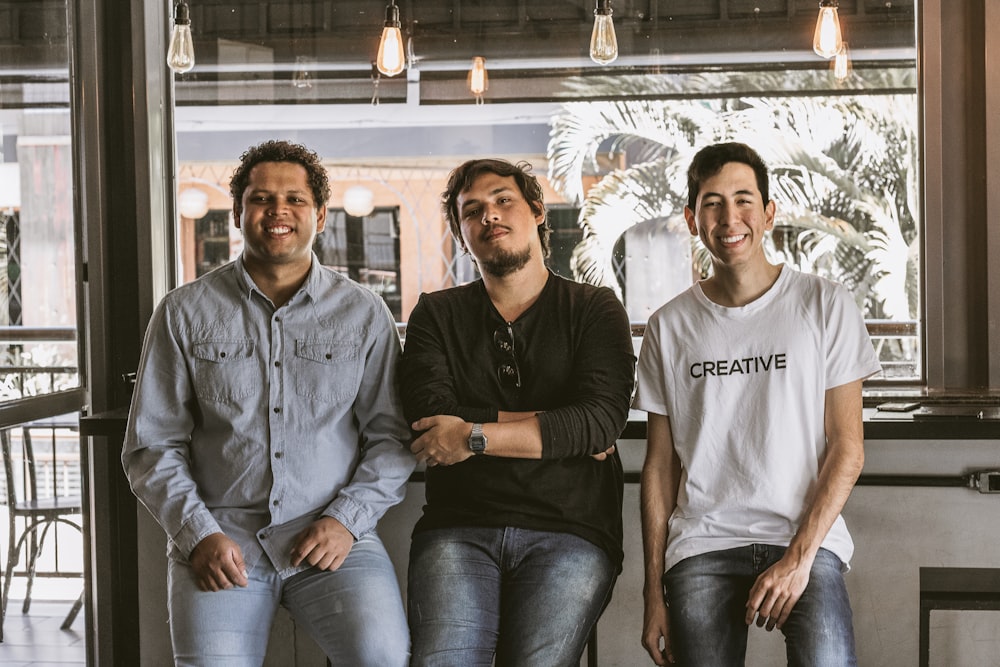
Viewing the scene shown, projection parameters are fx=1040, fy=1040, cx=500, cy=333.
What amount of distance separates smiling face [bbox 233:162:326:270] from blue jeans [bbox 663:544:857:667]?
1094 millimetres

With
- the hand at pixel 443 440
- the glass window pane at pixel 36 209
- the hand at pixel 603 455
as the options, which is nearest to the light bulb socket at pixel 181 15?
the glass window pane at pixel 36 209

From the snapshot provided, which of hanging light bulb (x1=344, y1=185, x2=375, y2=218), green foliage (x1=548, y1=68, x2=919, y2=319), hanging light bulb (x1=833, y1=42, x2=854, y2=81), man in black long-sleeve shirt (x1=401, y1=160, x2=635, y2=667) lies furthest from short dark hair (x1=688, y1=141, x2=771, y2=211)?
hanging light bulb (x1=344, y1=185, x2=375, y2=218)

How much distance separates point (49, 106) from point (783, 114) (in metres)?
2.36

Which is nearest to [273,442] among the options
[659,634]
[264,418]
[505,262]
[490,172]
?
[264,418]

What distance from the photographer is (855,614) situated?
2666mm

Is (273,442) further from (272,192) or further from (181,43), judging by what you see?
(181,43)

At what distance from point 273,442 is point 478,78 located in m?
1.95

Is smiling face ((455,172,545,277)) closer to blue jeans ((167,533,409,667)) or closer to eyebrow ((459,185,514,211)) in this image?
eyebrow ((459,185,514,211))

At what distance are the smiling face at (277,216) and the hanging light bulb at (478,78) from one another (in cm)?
148

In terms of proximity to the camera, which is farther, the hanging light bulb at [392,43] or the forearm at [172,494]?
the hanging light bulb at [392,43]

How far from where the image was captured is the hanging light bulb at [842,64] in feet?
11.3

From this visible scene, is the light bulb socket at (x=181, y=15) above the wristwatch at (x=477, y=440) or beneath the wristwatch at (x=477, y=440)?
above

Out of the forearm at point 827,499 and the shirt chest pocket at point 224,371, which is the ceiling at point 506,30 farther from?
the forearm at point 827,499

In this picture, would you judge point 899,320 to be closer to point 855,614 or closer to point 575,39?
point 855,614
